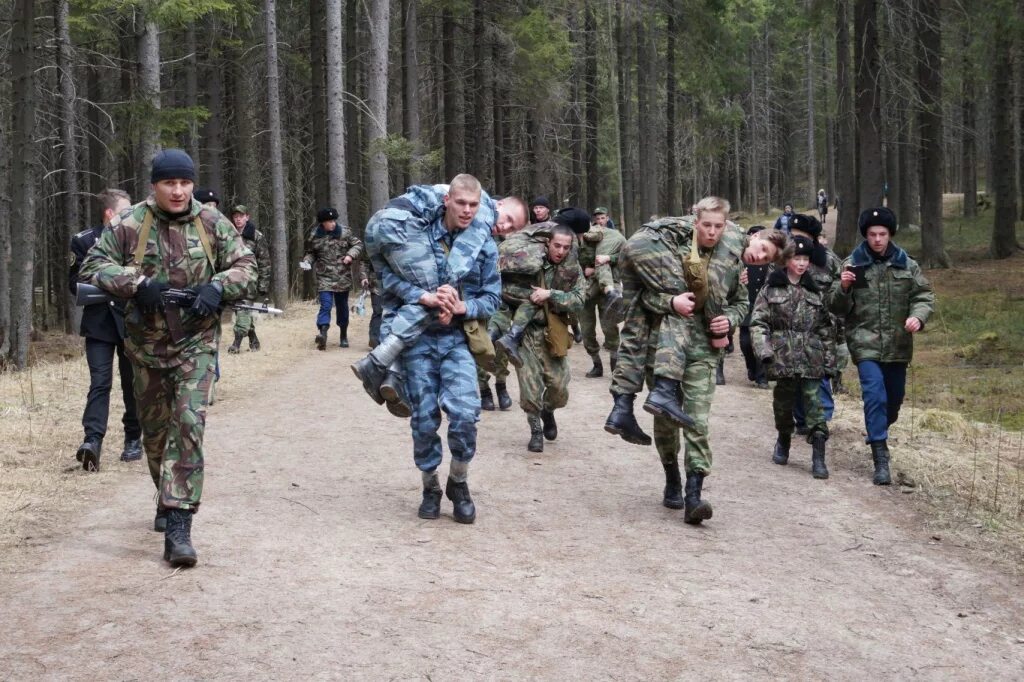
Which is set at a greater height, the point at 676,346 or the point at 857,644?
the point at 676,346

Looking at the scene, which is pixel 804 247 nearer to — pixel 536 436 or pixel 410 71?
pixel 536 436

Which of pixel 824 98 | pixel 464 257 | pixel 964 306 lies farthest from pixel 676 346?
pixel 824 98

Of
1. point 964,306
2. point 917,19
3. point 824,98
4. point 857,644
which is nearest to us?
point 857,644

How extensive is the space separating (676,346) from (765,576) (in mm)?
1671

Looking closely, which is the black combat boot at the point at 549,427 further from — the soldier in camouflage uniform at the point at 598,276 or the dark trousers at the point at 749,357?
the dark trousers at the point at 749,357

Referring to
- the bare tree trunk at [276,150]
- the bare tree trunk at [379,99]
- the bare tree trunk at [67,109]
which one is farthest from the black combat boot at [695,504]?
the bare tree trunk at [276,150]

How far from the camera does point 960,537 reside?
7.27 m

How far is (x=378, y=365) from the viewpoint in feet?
22.0

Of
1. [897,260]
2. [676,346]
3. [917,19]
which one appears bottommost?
[676,346]

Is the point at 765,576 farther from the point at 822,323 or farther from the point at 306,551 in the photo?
the point at 822,323

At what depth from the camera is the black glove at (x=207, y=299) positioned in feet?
18.7

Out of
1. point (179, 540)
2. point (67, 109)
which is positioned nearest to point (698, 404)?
point (179, 540)

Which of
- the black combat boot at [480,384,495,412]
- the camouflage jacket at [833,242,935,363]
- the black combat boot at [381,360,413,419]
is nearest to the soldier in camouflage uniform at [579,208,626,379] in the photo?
the black combat boot at [480,384,495,412]

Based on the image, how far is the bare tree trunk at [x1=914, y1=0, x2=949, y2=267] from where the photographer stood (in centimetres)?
2330
